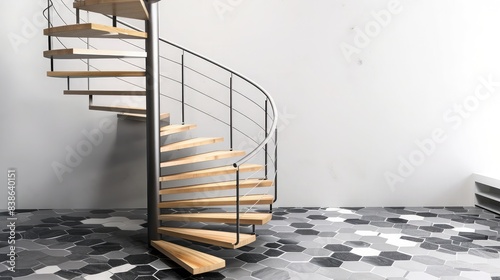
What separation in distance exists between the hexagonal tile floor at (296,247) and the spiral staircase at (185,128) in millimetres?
214

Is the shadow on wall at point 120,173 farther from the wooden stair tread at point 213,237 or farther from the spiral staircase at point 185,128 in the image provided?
the wooden stair tread at point 213,237

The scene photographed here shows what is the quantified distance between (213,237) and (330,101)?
9.33ft

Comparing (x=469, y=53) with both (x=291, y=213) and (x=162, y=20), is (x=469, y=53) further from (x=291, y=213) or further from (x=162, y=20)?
(x=162, y=20)

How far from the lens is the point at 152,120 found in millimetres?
4750

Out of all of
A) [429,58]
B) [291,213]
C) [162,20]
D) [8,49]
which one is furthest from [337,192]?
[8,49]

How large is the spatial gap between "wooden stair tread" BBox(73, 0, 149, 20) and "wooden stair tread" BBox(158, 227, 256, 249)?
2011 mm

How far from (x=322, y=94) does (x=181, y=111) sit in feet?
5.93

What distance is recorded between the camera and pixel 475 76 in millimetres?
6555

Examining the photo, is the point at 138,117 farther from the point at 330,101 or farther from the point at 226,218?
the point at 330,101

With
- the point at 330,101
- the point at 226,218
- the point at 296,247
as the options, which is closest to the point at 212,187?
the point at 226,218

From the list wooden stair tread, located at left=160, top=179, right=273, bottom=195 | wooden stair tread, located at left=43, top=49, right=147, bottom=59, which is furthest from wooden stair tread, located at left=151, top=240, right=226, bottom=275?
wooden stair tread, located at left=43, top=49, right=147, bottom=59

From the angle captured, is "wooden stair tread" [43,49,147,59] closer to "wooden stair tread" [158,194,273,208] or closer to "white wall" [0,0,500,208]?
"wooden stair tread" [158,194,273,208]

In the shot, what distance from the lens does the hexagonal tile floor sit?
4082 millimetres

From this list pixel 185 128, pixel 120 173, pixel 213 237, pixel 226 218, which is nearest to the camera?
pixel 213 237
